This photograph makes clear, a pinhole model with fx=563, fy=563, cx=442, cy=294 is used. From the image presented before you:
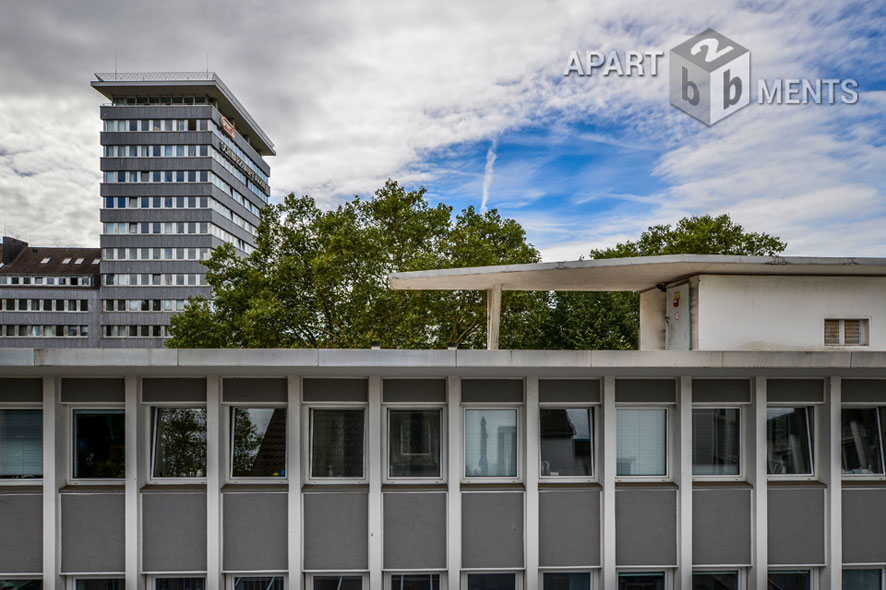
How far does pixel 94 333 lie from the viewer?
76.6m

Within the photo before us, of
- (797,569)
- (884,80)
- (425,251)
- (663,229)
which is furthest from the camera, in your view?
(663,229)

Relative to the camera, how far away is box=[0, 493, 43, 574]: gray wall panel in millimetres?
8320

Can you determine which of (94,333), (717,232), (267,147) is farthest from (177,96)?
(717,232)

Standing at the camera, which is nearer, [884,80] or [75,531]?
[75,531]

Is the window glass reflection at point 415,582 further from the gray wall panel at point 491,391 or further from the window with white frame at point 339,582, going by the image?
the gray wall panel at point 491,391

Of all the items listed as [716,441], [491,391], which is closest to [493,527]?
[491,391]

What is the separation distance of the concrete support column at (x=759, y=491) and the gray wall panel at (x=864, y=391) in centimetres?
138

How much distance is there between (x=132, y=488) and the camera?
27.5ft

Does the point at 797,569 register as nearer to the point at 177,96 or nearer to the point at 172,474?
the point at 172,474

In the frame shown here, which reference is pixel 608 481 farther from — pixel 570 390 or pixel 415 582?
pixel 415 582

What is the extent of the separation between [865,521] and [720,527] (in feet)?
7.71

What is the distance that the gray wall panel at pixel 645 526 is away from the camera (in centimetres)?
874

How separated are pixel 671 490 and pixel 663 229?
30.2 meters

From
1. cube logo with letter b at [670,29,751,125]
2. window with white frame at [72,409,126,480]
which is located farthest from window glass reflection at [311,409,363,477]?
cube logo with letter b at [670,29,751,125]
